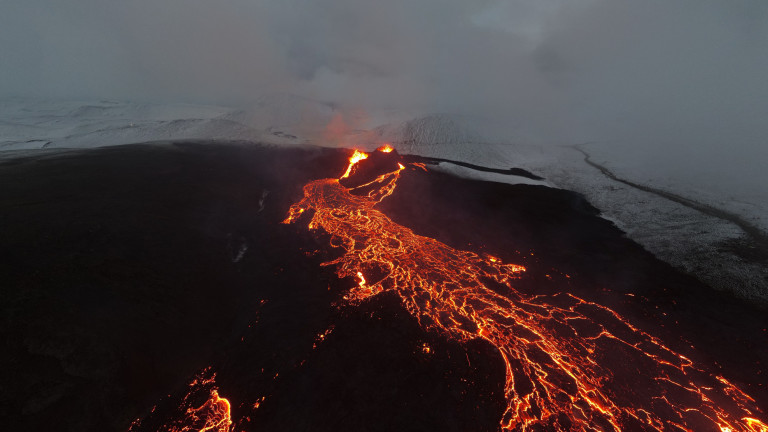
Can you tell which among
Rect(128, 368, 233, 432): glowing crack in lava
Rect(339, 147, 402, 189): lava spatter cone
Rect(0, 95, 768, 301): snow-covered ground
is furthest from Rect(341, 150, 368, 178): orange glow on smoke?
Rect(128, 368, 233, 432): glowing crack in lava

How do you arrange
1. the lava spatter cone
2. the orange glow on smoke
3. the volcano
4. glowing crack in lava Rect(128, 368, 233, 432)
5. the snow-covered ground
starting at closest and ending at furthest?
glowing crack in lava Rect(128, 368, 233, 432) → the volcano → the snow-covered ground → the lava spatter cone → the orange glow on smoke

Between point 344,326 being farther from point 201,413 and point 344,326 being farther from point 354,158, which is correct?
point 354,158

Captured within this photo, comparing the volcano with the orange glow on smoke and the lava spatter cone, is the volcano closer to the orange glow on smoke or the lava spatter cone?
the lava spatter cone

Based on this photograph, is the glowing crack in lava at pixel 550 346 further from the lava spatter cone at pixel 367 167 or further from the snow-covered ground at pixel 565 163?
the lava spatter cone at pixel 367 167

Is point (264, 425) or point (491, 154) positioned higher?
point (491, 154)

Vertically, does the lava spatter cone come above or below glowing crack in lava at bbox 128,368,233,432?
above

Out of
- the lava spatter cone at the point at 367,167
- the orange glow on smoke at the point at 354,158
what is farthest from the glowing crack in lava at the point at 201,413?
the orange glow on smoke at the point at 354,158

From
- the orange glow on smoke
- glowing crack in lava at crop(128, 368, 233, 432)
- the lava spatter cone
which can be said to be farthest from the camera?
the orange glow on smoke

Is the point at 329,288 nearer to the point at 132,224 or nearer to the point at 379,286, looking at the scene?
the point at 379,286

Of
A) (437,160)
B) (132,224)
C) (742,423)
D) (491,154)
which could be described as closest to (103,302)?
(132,224)
